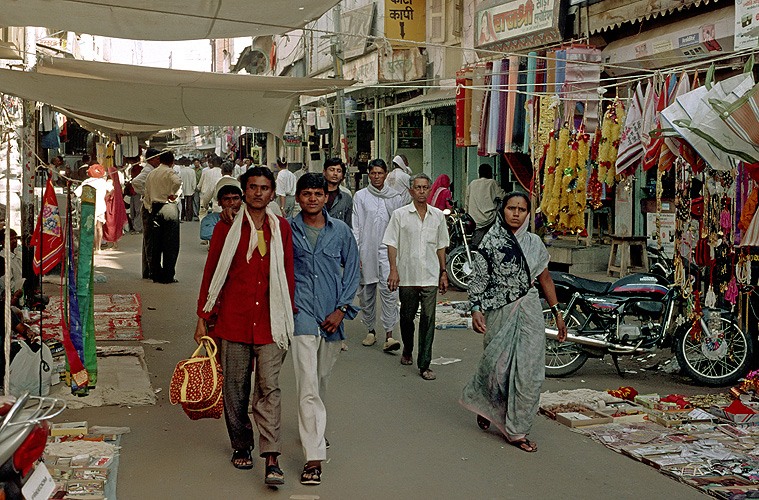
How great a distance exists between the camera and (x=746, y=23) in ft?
28.3

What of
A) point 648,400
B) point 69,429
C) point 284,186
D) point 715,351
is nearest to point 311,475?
point 69,429

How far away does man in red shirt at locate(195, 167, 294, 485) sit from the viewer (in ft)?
15.6

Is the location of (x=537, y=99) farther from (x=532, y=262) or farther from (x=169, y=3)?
(x=169, y=3)

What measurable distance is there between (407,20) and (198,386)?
16.1m

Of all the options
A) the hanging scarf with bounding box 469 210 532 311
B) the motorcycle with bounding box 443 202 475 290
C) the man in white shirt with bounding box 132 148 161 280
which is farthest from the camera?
the man in white shirt with bounding box 132 148 161 280

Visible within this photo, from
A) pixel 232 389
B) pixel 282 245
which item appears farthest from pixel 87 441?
pixel 282 245

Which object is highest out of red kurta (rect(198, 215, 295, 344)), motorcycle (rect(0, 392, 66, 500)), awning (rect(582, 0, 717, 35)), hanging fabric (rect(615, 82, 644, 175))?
awning (rect(582, 0, 717, 35))

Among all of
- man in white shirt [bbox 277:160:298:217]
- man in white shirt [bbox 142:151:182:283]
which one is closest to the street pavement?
man in white shirt [bbox 142:151:182:283]

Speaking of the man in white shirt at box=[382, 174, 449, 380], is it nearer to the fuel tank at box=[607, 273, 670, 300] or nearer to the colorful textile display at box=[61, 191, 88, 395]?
the fuel tank at box=[607, 273, 670, 300]

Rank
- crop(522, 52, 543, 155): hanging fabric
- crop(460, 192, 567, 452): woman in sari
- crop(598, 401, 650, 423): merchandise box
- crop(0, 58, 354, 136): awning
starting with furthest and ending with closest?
crop(522, 52, 543, 155): hanging fabric
crop(0, 58, 354, 136): awning
crop(598, 401, 650, 423): merchandise box
crop(460, 192, 567, 452): woman in sari

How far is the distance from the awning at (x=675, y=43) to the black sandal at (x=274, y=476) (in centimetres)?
601

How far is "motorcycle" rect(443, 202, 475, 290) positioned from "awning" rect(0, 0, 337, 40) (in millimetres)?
7559

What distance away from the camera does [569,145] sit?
9734mm

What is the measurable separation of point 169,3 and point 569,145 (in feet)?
19.9
